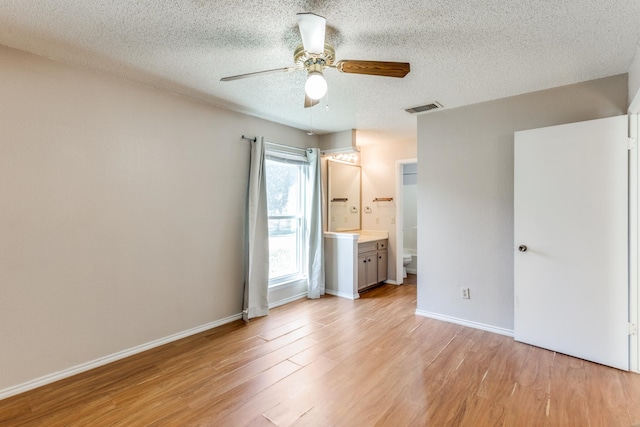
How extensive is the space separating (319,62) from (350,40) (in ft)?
0.86

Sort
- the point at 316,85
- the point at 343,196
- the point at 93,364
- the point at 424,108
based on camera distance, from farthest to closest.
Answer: the point at 343,196
the point at 424,108
the point at 93,364
the point at 316,85

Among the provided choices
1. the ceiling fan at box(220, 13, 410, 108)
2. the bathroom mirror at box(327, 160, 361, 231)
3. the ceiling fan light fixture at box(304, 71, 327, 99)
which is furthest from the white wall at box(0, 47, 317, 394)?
the bathroom mirror at box(327, 160, 361, 231)

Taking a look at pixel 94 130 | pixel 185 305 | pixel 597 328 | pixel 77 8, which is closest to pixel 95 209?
pixel 94 130

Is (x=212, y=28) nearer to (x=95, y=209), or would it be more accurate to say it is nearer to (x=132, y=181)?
(x=132, y=181)

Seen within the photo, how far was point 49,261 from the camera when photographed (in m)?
2.27

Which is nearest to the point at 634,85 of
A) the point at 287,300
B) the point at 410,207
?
the point at 287,300

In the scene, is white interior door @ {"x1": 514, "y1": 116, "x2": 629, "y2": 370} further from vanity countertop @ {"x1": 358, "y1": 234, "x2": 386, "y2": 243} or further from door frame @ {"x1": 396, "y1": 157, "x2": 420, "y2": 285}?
door frame @ {"x1": 396, "y1": 157, "x2": 420, "y2": 285}

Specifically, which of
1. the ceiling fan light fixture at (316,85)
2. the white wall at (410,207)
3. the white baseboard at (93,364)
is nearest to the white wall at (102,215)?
the white baseboard at (93,364)

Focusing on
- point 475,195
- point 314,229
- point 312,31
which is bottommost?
point 314,229

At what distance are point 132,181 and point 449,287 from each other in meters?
3.34

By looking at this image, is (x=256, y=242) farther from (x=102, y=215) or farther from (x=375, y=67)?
(x=375, y=67)

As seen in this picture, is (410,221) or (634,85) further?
(410,221)

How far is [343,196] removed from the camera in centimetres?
515

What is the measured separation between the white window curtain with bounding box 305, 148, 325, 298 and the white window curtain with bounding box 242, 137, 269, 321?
2.80 ft
